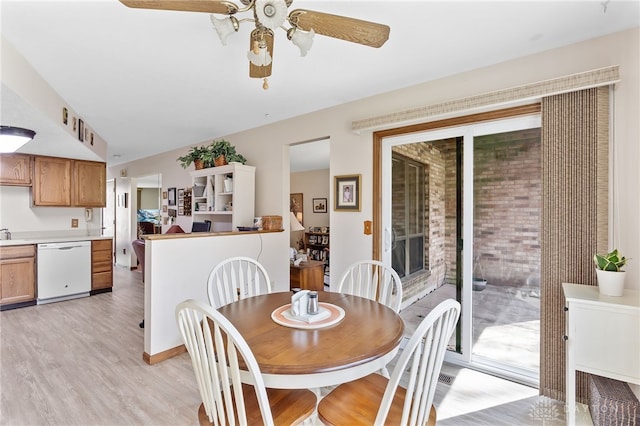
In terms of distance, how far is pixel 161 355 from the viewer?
2697 mm

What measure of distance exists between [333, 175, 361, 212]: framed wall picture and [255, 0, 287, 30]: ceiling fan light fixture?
1.99 metres

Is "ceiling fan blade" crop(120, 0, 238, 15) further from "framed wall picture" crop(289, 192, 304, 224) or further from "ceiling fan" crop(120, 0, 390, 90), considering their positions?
"framed wall picture" crop(289, 192, 304, 224)

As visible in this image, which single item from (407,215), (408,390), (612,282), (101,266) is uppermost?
(407,215)

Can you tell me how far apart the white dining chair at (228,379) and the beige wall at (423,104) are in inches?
74.7

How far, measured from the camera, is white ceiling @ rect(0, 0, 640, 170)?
5.87ft

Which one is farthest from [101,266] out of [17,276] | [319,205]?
[319,205]

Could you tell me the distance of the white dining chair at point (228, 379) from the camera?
110cm

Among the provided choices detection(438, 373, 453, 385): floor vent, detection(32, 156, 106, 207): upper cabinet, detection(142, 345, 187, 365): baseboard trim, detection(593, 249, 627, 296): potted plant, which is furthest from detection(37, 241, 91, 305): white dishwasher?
detection(593, 249, 627, 296): potted plant

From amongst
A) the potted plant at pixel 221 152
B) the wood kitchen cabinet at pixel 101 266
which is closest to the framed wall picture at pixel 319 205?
the potted plant at pixel 221 152

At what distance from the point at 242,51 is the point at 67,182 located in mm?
4210

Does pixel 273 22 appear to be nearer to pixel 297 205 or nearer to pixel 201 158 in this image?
pixel 201 158

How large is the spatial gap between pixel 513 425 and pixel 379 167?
87.1 inches

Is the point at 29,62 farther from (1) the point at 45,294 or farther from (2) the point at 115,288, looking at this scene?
(2) the point at 115,288

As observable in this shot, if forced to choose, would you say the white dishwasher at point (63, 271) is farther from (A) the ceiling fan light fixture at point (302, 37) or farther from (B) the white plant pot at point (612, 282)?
(B) the white plant pot at point (612, 282)
